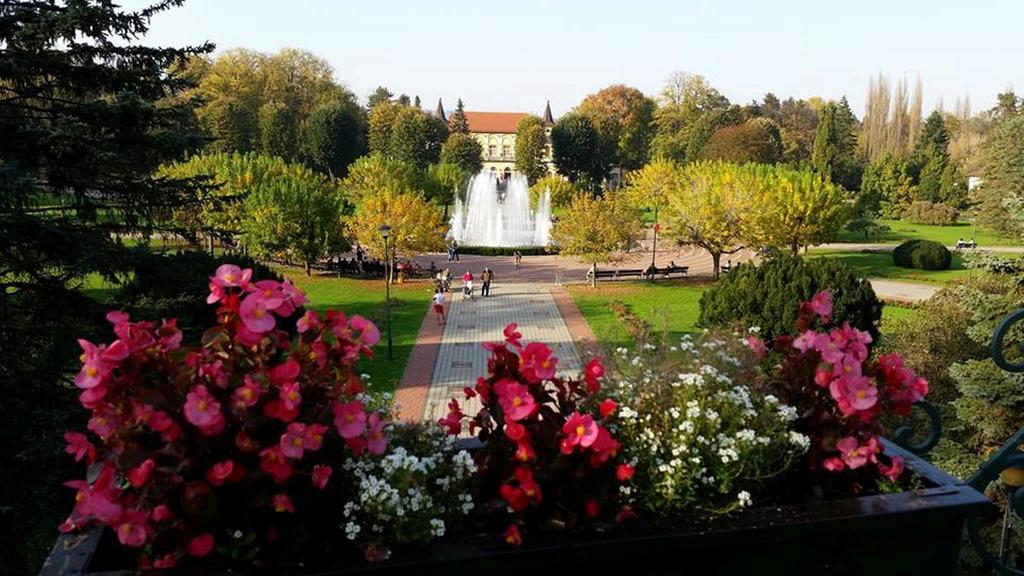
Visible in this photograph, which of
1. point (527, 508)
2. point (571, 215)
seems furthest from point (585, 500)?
point (571, 215)

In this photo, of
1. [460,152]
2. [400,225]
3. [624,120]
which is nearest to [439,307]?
[400,225]

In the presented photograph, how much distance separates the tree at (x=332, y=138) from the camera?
60438 millimetres

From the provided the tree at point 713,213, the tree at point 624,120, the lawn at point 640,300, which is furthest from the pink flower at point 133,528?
the tree at point 624,120

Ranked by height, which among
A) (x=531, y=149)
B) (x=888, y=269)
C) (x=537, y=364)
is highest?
(x=531, y=149)

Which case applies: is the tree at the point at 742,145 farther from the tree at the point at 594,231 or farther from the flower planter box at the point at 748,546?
A: the flower planter box at the point at 748,546

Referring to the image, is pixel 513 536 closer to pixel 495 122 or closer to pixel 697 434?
pixel 697 434

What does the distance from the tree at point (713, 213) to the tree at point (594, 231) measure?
2322 millimetres

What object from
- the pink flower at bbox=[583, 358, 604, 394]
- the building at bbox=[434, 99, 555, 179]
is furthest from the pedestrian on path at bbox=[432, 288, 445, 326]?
the building at bbox=[434, 99, 555, 179]

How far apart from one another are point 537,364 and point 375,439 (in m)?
0.50

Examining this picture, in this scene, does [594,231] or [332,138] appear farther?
[332,138]

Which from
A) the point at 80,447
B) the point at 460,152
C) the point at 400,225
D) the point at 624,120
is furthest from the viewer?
the point at 624,120

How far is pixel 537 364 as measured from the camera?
200 centimetres

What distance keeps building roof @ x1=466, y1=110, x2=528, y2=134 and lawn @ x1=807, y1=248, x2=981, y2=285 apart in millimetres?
67744

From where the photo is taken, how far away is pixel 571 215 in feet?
96.5
